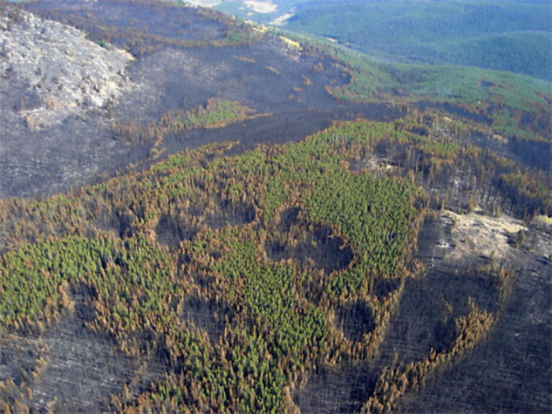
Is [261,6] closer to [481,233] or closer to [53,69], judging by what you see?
[53,69]

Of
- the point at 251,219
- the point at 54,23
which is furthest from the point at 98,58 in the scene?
the point at 251,219

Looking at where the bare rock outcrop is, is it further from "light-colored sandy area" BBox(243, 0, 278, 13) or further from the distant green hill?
"light-colored sandy area" BBox(243, 0, 278, 13)

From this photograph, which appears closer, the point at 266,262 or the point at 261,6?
the point at 266,262

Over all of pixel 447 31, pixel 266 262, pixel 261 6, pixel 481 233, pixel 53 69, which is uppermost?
pixel 261 6

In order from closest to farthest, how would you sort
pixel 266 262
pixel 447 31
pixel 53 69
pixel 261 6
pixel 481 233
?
pixel 266 262
pixel 481 233
pixel 53 69
pixel 447 31
pixel 261 6

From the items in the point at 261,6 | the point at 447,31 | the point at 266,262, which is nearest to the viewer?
the point at 266,262

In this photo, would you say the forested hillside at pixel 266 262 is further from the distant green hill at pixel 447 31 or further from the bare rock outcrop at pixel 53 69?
the distant green hill at pixel 447 31

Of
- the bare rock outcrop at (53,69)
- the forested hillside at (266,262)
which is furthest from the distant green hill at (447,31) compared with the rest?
the bare rock outcrop at (53,69)

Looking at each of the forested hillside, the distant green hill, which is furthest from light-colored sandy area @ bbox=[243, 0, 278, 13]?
the forested hillside

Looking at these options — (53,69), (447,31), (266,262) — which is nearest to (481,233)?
(266,262)

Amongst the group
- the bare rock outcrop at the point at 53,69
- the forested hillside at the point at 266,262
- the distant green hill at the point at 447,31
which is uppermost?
the distant green hill at the point at 447,31
